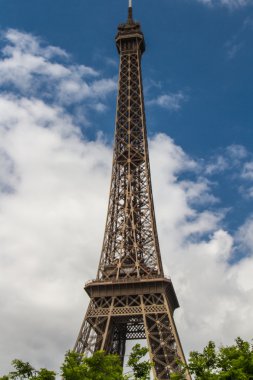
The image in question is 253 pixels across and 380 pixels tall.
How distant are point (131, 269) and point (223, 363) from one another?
3186cm

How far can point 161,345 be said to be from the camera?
58062 millimetres

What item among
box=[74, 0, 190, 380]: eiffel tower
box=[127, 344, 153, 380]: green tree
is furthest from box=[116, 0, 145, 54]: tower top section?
box=[127, 344, 153, 380]: green tree

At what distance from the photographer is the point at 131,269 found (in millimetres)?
66125

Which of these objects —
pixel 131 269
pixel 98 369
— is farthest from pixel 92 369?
pixel 131 269

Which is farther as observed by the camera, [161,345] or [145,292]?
[145,292]

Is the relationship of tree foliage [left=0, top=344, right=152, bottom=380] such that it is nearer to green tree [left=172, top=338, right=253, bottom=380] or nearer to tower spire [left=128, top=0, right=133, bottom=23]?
green tree [left=172, top=338, right=253, bottom=380]

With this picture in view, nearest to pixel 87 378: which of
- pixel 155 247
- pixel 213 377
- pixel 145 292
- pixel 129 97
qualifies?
pixel 213 377

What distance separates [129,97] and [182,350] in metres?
40.4

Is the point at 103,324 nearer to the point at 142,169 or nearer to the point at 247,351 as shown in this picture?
the point at 142,169

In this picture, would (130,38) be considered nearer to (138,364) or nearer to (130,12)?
(130,12)

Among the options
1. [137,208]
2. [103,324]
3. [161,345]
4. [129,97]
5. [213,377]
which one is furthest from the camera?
[129,97]

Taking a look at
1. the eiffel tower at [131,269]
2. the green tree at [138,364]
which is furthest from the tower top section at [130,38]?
the green tree at [138,364]

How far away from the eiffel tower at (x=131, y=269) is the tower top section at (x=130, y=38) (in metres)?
2.68

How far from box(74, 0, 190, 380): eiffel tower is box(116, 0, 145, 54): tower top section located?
2675 millimetres
